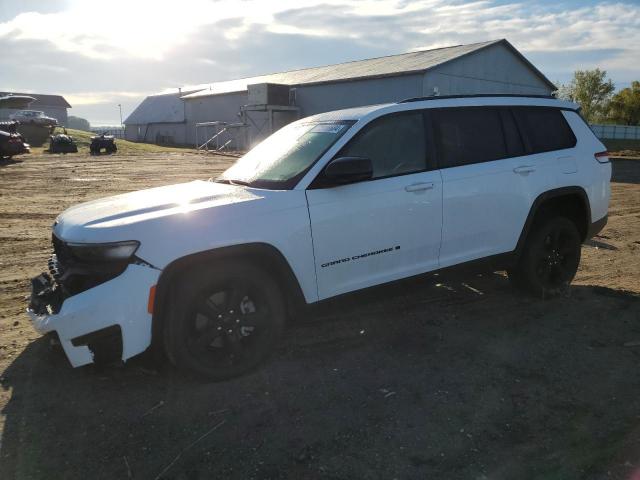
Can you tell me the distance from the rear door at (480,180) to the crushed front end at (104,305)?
8.04ft

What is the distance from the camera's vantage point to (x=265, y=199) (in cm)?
364

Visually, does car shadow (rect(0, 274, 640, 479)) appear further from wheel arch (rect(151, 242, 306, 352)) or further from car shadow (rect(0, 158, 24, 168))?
car shadow (rect(0, 158, 24, 168))

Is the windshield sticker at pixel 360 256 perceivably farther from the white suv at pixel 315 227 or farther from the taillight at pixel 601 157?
the taillight at pixel 601 157

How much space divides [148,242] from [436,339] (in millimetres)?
2478

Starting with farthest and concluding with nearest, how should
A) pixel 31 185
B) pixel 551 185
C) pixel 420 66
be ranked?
pixel 420 66 < pixel 31 185 < pixel 551 185

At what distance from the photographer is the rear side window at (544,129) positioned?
4977mm

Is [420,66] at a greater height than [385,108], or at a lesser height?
greater

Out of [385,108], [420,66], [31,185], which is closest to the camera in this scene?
[385,108]

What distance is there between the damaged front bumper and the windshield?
3.95 ft

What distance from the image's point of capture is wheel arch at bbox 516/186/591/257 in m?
4.86

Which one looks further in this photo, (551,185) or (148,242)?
(551,185)

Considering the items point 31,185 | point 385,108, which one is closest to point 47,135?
point 31,185

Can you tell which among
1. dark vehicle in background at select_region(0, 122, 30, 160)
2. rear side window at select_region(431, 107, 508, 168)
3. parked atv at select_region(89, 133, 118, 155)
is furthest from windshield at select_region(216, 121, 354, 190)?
parked atv at select_region(89, 133, 118, 155)

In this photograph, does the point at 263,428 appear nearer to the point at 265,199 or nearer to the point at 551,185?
the point at 265,199
